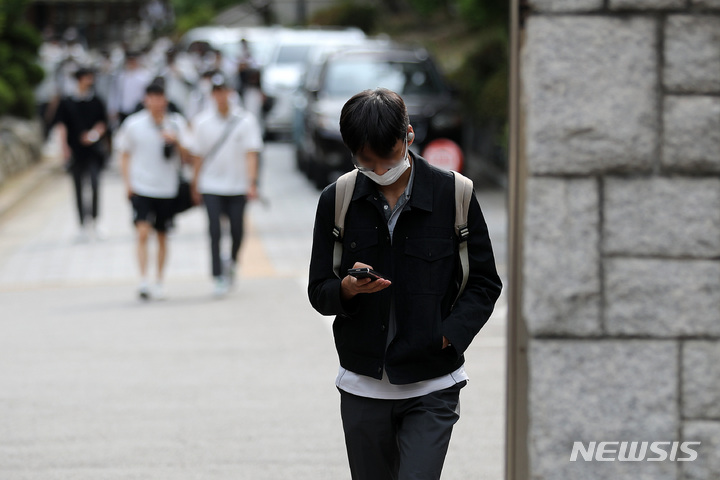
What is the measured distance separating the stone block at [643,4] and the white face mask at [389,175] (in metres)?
0.77

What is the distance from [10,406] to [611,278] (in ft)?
15.8

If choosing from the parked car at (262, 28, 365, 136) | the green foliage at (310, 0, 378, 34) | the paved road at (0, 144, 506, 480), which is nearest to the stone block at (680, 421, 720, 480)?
the paved road at (0, 144, 506, 480)

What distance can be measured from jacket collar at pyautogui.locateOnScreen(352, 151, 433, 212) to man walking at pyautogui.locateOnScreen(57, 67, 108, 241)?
10.6 m

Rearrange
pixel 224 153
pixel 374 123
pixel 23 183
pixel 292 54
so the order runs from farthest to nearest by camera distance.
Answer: pixel 292 54, pixel 23 183, pixel 224 153, pixel 374 123

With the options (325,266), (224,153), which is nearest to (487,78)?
(224,153)

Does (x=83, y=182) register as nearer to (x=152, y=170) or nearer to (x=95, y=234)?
(x=95, y=234)

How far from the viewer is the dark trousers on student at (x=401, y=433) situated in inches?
145

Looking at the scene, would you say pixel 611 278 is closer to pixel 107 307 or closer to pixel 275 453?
pixel 275 453

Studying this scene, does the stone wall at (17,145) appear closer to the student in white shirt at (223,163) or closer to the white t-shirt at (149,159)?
the white t-shirt at (149,159)

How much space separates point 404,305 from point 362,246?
0.22m

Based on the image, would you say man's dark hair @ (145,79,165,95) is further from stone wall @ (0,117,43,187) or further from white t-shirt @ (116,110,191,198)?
stone wall @ (0,117,43,187)

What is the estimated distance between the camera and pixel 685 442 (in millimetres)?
3381

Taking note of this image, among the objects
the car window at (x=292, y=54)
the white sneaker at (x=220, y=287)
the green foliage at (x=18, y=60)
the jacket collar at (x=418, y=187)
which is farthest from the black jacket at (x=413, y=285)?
the car window at (x=292, y=54)

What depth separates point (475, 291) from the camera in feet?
12.2
